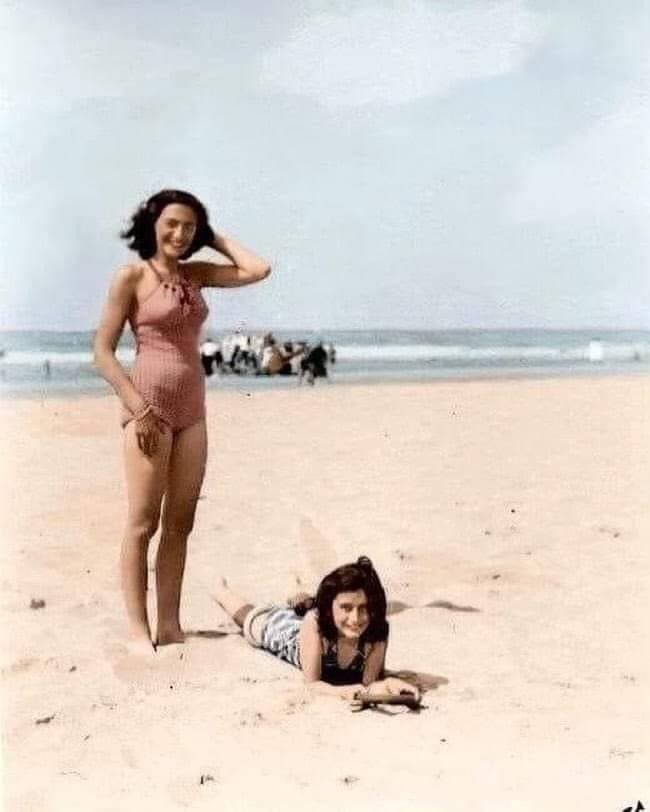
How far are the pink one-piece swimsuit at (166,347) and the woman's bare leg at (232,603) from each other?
0.71 metres

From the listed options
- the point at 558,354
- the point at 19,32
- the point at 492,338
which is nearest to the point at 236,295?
the point at 19,32

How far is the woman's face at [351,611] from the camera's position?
2.88m

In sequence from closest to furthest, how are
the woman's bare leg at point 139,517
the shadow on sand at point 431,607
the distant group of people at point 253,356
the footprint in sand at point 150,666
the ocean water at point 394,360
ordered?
the footprint in sand at point 150,666 → the woman's bare leg at point 139,517 → the shadow on sand at point 431,607 → the ocean water at point 394,360 → the distant group of people at point 253,356

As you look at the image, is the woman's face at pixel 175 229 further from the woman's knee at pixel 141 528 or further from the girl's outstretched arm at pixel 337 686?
the girl's outstretched arm at pixel 337 686

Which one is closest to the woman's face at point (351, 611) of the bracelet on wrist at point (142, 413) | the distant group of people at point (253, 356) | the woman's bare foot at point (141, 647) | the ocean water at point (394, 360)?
the woman's bare foot at point (141, 647)

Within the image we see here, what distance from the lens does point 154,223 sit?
3.04 metres

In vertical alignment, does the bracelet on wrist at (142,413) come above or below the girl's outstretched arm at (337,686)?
above

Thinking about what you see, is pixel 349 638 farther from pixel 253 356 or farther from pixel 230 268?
pixel 253 356

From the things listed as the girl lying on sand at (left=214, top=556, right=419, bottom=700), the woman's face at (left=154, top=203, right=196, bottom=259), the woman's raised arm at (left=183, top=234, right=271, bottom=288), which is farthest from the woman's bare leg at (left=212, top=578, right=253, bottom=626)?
the woman's face at (left=154, top=203, right=196, bottom=259)

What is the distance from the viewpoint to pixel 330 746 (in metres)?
2.58

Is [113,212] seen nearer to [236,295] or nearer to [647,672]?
[236,295]

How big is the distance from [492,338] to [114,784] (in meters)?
32.9

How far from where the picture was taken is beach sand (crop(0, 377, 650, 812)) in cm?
247

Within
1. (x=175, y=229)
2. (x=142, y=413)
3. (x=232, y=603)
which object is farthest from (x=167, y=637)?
(x=175, y=229)
